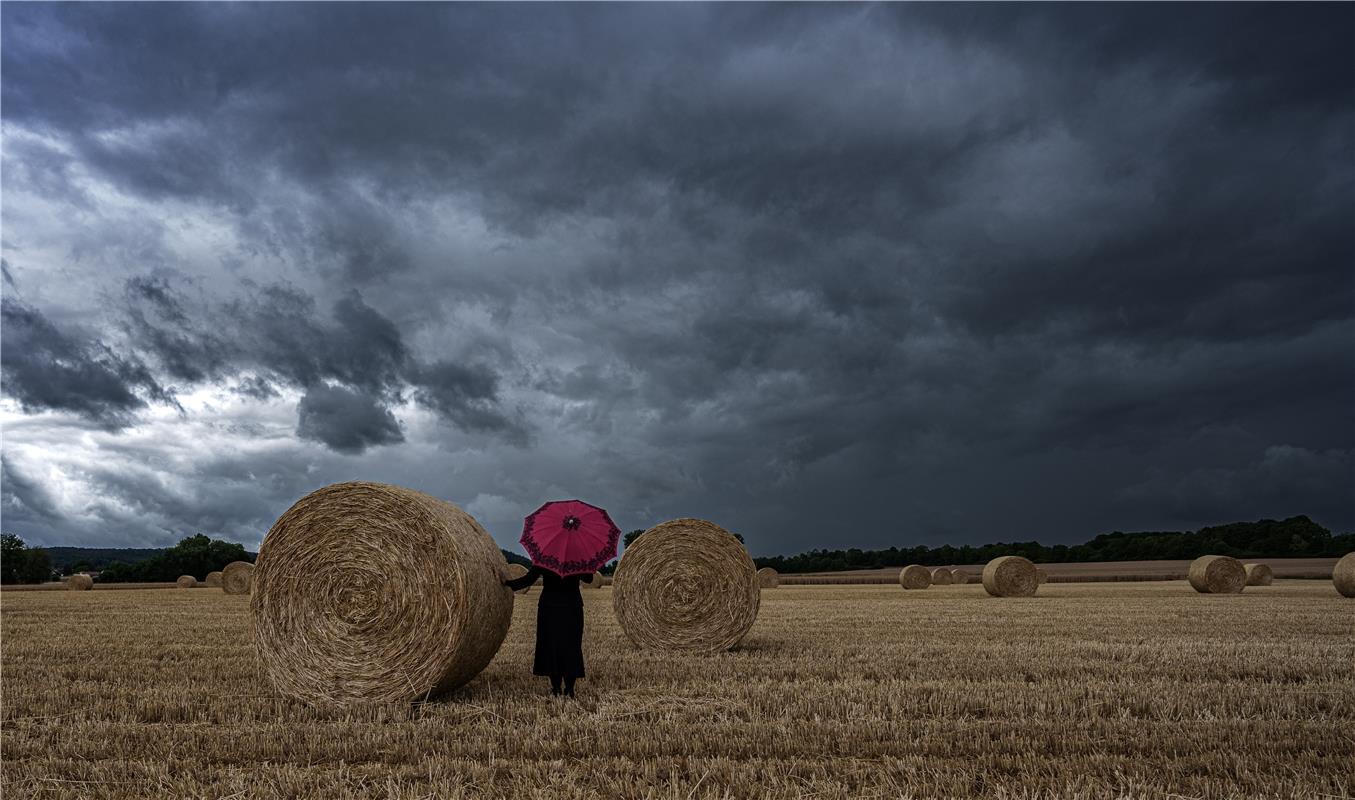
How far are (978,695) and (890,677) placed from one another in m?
1.19

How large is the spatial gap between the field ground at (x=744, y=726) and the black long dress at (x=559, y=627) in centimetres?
31

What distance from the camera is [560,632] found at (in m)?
7.96

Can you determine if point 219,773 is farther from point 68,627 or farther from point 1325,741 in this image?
point 68,627

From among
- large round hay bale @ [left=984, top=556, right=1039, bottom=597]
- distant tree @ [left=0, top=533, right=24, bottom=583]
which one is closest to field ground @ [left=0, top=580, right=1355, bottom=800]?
large round hay bale @ [left=984, top=556, right=1039, bottom=597]

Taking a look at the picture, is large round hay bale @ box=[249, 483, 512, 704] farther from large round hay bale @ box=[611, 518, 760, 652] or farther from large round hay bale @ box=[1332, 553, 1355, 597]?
large round hay bale @ box=[1332, 553, 1355, 597]

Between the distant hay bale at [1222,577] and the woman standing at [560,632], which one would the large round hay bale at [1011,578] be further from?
the woman standing at [560,632]

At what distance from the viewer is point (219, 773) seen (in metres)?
Result: 5.38

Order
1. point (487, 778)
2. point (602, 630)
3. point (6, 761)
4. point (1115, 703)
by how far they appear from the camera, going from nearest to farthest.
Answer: point (487, 778) → point (6, 761) → point (1115, 703) → point (602, 630)

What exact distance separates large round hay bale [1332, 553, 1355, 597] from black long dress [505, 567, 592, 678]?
22419 mm

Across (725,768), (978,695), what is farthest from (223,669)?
(978,695)

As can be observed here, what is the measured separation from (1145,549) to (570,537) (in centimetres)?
6826

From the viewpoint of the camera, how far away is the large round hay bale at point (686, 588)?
12.3 metres

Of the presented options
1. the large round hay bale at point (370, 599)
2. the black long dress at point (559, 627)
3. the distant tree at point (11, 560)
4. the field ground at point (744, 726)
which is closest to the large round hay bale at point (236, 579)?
the field ground at point (744, 726)

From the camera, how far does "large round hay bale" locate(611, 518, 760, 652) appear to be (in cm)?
1231
